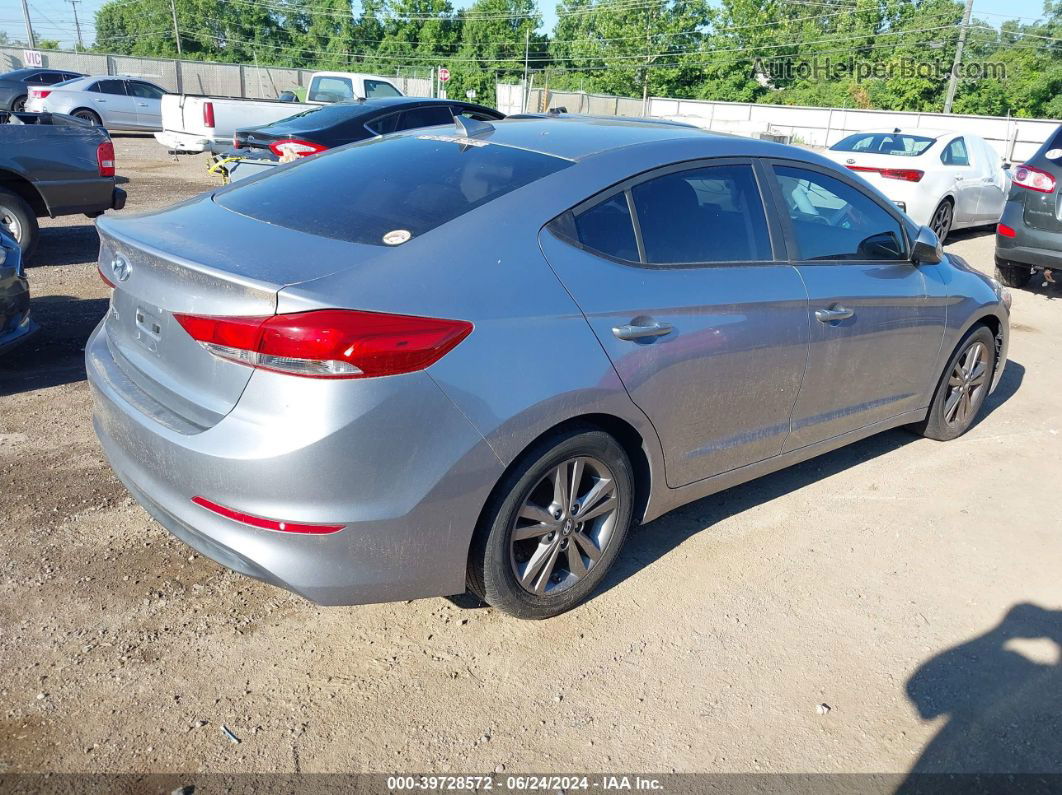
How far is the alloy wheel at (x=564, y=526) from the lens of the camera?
3.08 metres

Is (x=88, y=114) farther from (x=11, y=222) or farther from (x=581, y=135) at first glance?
(x=581, y=135)

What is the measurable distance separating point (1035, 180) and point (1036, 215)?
1.15 feet

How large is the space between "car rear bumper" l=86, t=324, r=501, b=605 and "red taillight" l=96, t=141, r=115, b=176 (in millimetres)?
6637

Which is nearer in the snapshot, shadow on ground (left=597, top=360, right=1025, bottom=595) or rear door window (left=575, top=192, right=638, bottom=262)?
rear door window (left=575, top=192, right=638, bottom=262)

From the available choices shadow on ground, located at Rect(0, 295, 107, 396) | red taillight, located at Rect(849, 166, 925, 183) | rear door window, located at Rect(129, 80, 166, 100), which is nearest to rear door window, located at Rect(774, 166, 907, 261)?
shadow on ground, located at Rect(0, 295, 107, 396)

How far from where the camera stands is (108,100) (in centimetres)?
2348

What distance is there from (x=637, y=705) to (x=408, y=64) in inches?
3161

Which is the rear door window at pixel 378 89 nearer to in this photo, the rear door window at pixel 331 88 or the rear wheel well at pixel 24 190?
the rear door window at pixel 331 88

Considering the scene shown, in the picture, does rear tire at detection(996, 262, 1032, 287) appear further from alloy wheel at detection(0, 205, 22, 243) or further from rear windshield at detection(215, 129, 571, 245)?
alloy wheel at detection(0, 205, 22, 243)

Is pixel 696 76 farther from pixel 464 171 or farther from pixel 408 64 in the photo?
pixel 464 171

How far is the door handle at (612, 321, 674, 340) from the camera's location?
3100 mm

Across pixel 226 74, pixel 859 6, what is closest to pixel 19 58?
pixel 226 74

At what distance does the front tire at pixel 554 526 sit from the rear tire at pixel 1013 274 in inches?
325

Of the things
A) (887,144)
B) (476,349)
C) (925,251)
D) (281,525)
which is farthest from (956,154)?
(281,525)
